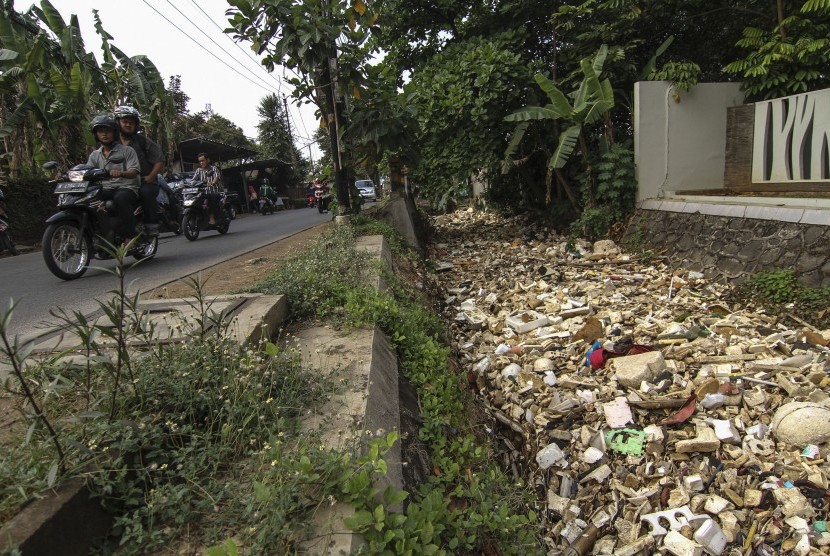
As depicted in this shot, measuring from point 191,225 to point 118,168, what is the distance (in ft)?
11.8

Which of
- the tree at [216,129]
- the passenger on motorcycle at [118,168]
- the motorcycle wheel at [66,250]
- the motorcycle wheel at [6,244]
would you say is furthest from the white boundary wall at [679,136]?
the tree at [216,129]

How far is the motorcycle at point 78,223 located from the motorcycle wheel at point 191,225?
3.49 metres

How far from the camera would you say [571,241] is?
8.15 meters

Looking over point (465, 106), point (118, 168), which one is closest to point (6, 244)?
point (118, 168)

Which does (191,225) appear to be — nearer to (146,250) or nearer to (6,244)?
(146,250)

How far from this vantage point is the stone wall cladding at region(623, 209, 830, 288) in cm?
470

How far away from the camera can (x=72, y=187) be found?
5176mm

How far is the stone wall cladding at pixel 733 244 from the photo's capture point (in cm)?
470

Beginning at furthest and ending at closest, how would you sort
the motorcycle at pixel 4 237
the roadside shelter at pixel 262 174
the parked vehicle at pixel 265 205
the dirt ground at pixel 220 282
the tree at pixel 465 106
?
the roadside shelter at pixel 262 174 < the parked vehicle at pixel 265 205 < the motorcycle at pixel 4 237 < the tree at pixel 465 106 < the dirt ground at pixel 220 282

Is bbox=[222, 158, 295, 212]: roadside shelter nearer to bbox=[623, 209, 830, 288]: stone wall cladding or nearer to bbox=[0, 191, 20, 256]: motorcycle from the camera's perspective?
bbox=[0, 191, 20, 256]: motorcycle

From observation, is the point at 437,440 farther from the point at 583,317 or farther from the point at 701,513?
the point at 583,317

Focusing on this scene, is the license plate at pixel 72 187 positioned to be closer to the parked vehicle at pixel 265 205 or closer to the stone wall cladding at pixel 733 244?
the stone wall cladding at pixel 733 244

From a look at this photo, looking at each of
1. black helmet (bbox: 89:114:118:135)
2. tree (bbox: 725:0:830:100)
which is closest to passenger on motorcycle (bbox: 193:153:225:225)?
black helmet (bbox: 89:114:118:135)

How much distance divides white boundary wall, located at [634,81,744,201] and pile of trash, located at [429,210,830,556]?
2.52 metres
